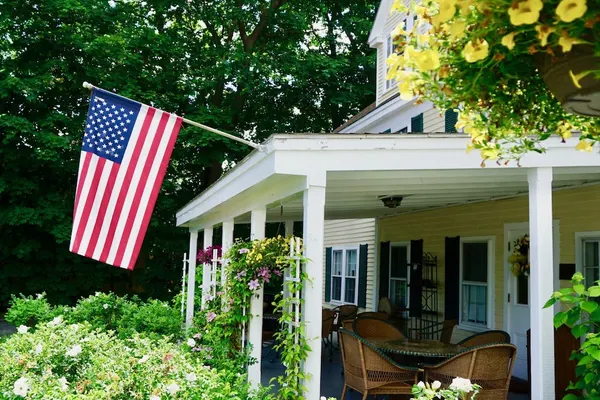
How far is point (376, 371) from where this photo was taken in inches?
246

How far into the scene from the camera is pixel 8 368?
4609 mm

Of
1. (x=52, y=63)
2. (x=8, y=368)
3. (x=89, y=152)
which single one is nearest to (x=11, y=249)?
(x=52, y=63)

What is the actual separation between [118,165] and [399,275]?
7683mm

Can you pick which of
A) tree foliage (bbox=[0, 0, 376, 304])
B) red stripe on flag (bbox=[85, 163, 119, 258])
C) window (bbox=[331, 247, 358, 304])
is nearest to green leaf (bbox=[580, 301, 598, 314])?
red stripe on flag (bbox=[85, 163, 119, 258])

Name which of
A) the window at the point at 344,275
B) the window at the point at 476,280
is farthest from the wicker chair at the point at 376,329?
the window at the point at 344,275

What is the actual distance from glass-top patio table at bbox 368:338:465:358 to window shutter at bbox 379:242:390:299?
17.8 ft

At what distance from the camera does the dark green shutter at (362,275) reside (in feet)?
47.8

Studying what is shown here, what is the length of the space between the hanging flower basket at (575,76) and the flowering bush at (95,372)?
2799 millimetres

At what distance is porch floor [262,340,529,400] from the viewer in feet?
25.6

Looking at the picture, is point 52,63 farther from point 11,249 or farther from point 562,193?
point 562,193

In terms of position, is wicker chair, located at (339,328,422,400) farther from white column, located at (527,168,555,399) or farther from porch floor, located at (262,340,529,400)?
porch floor, located at (262,340,529,400)

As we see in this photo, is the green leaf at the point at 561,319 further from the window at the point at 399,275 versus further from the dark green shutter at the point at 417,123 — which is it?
the dark green shutter at the point at 417,123

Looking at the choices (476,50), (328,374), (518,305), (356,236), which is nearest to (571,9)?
(476,50)

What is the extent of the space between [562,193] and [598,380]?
4025 millimetres
